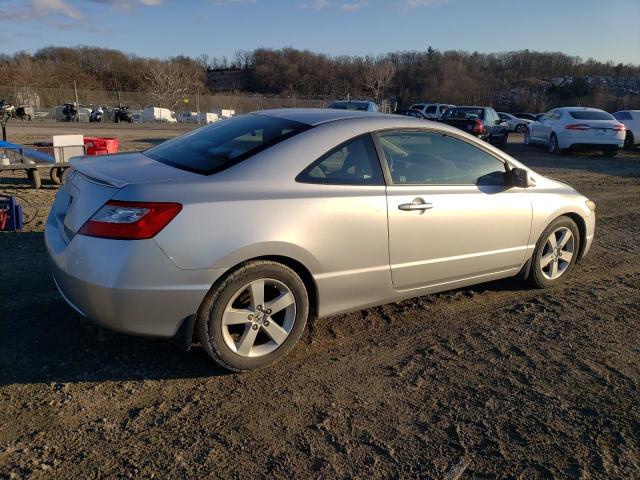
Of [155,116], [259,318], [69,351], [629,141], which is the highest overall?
[259,318]

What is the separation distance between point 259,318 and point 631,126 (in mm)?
21825

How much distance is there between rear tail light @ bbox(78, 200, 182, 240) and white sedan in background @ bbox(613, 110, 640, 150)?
2183 cm

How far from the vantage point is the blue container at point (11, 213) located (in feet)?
20.3

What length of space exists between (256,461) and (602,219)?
25.1 ft

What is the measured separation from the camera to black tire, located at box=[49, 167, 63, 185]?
9984 millimetres

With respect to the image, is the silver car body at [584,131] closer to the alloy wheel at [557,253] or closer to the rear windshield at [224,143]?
the alloy wheel at [557,253]

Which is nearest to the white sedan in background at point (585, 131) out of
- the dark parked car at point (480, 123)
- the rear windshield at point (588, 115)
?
the rear windshield at point (588, 115)

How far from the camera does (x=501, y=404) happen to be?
3139mm

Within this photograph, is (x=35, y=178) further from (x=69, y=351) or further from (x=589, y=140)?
(x=589, y=140)

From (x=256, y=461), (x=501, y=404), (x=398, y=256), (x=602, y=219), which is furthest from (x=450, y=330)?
(x=602, y=219)

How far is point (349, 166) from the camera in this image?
3.75 metres

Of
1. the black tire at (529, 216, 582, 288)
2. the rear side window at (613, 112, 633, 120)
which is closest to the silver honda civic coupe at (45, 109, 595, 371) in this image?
the black tire at (529, 216, 582, 288)

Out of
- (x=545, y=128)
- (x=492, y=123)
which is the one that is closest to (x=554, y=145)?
(x=545, y=128)

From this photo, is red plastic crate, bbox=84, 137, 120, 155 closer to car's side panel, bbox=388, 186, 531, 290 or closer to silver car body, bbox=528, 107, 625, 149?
car's side panel, bbox=388, 186, 531, 290
